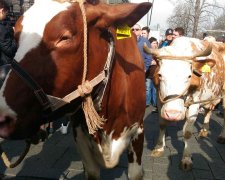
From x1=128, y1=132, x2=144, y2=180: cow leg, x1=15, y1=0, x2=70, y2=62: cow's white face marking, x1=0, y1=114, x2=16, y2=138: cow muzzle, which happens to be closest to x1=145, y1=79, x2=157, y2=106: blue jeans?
x1=128, y1=132, x2=144, y2=180: cow leg

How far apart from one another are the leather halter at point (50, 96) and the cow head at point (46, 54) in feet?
0.08

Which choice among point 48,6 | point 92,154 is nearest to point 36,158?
point 92,154

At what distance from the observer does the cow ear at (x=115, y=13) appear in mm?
1809

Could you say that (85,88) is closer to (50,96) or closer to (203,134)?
(50,96)

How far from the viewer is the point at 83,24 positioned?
1.74 m

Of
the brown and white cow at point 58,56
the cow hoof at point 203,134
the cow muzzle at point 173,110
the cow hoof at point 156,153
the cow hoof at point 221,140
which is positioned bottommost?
the cow hoof at point 203,134

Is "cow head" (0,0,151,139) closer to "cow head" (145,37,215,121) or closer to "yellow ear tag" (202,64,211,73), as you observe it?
"cow head" (145,37,215,121)

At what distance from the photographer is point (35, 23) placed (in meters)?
1.61

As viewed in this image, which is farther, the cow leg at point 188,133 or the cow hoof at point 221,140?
the cow hoof at point 221,140

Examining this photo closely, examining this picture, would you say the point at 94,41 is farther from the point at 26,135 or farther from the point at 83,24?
the point at 26,135

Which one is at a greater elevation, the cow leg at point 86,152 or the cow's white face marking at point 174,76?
the cow's white face marking at point 174,76

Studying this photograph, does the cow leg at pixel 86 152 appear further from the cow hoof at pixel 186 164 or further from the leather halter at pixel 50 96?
the cow hoof at pixel 186 164

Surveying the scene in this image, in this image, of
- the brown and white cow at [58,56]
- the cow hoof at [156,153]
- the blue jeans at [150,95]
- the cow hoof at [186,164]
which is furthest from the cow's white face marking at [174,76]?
the blue jeans at [150,95]

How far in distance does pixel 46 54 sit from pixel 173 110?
1.91 metres
